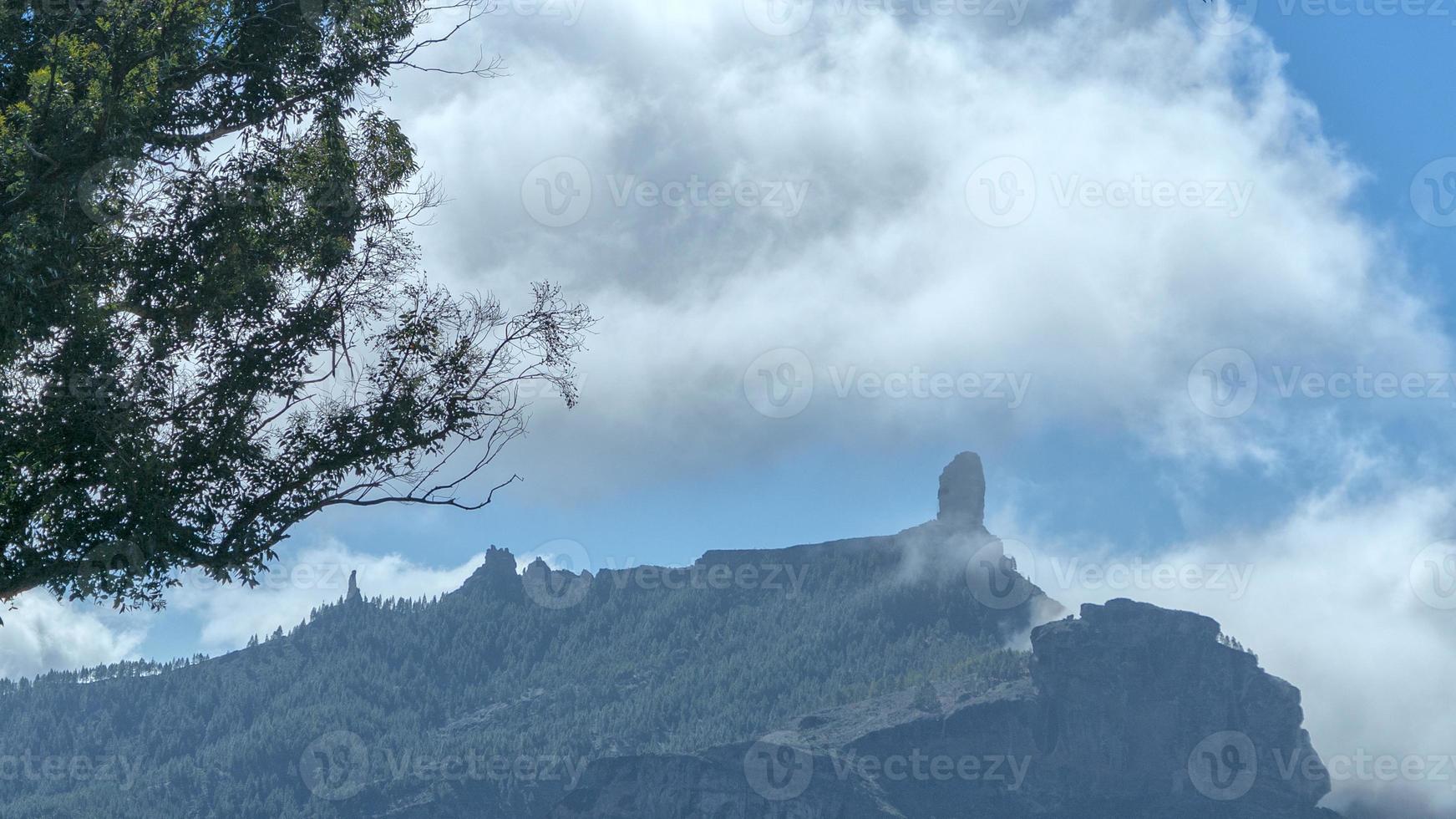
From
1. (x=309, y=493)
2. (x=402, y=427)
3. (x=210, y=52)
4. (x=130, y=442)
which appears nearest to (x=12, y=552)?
(x=130, y=442)

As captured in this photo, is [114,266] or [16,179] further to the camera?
[114,266]

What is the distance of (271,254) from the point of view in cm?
2784

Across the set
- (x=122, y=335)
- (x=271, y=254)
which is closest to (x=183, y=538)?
(x=122, y=335)

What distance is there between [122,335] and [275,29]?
6.46 metres

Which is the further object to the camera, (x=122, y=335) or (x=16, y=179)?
(x=122, y=335)

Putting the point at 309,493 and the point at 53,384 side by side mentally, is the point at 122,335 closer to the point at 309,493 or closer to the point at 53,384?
the point at 53,384

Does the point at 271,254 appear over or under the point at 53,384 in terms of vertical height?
over

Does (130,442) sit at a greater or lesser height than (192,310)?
lesser

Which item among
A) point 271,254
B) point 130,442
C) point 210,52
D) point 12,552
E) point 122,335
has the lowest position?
point 12,552

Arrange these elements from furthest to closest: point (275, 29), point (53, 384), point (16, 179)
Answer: point (275, 29)
point (53, 384)
point (16, 179)

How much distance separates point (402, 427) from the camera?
91.4 feet

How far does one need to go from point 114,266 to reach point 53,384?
256cm

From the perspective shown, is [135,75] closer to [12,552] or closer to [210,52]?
[210,52]

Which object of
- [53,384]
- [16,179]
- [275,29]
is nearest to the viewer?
[16,179]
